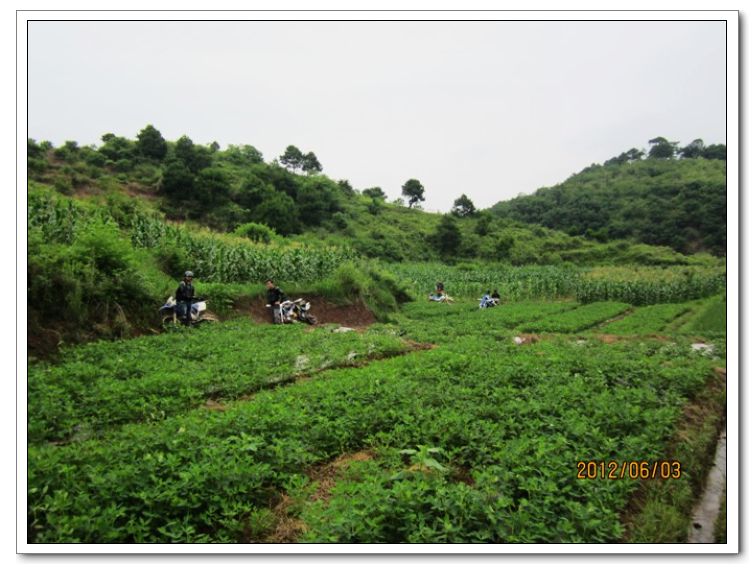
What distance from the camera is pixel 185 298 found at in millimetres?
11977

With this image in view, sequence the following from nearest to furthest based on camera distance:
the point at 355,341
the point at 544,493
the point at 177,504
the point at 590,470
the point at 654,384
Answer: the point at 177,504
the point at 544,493
the point at 590,470
the point at 654,384
the point at 355,341

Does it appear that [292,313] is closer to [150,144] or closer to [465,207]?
[150,144]

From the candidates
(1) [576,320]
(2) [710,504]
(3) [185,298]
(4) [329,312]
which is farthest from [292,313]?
(2) [710,504]

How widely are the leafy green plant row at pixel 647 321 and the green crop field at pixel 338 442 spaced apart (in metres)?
5.74

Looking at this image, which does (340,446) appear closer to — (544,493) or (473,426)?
(473,426)

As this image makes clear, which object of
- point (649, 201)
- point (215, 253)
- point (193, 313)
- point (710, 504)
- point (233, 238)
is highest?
point (649, 201)

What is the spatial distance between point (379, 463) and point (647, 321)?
1560 centimetres

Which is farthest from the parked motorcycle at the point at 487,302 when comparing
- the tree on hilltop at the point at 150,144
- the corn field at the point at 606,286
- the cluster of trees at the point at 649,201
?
the tree on hilltop at the point at 150,144

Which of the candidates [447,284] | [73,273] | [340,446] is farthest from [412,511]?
[447,284]

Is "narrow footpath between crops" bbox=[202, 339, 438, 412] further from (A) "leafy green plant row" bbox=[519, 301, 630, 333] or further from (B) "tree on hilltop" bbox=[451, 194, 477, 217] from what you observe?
(B) "tree on hilltop" bbox=[451, 194, 477, 217]

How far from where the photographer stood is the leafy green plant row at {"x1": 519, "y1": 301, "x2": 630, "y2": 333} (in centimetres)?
1512

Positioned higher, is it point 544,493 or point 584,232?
point 584,232

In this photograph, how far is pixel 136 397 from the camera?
6.06m
